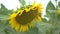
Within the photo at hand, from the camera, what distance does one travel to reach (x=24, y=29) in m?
0.51

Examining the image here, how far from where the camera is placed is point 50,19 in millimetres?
487

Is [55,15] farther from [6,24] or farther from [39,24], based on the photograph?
[6,24]

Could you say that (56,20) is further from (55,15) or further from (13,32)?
(13,32)

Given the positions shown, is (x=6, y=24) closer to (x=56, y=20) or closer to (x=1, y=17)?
(x=1, y=17)

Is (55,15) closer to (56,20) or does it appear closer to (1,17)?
(56,20)

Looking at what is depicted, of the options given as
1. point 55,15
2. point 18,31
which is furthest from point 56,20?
point 18,31

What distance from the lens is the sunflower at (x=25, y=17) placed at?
0.48 meters

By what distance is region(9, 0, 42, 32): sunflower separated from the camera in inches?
18.8

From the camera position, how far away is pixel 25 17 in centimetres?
49

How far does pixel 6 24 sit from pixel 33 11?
11 centimetres

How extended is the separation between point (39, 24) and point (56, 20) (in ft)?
0.16

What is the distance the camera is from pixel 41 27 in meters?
0.48

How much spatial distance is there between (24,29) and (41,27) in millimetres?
61

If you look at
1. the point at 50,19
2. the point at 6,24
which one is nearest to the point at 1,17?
the point at 6,24
